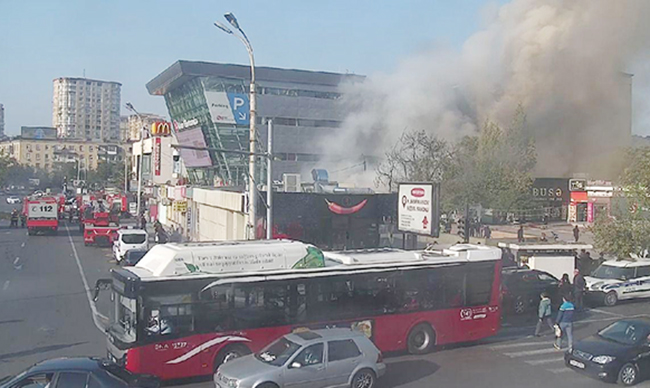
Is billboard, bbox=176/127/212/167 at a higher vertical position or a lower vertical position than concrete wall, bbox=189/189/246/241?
higher

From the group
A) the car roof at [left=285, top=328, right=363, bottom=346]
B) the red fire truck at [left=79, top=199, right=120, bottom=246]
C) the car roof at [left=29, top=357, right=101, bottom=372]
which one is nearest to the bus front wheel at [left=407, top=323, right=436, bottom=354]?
the car roof at [left=285, top=328, right=363, bottom=346]

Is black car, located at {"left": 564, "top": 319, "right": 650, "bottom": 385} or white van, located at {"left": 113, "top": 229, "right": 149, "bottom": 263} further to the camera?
white van, located at {"left": 113, "top": 229, "right": 149, "bottom": 263}

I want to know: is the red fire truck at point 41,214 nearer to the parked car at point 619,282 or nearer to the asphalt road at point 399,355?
the asphalt road at point 399,355

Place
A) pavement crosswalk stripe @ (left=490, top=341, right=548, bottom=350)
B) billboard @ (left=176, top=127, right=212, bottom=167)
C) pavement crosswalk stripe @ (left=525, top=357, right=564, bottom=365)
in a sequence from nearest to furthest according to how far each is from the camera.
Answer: pavement crosswalk stripe @ (left=525, top=357, right=564, bottom=365) < pavement crosswalk stripe @ (left=490, top=341, right=548, bottom=350) < billboard @ (left=176, top=127, right=212, bottom=167)

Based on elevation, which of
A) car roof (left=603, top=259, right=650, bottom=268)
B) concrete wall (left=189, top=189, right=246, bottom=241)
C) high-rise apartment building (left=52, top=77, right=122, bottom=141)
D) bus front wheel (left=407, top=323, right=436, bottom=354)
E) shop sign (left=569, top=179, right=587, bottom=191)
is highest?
high-rise apartment building (left=52, top=77, right=122, bottom=141)

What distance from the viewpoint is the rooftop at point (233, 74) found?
2494 inches

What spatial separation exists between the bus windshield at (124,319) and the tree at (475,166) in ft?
115

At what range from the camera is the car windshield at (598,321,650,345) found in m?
12.6

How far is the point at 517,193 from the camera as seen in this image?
186 ft

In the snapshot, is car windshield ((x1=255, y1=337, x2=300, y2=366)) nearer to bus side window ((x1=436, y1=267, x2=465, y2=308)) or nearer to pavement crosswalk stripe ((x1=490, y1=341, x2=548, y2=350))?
bus side window ((x1=436, y1=267, x2=465, y2=308))

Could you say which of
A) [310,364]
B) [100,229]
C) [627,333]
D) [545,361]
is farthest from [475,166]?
[310,364]

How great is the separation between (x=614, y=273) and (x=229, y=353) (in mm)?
14998

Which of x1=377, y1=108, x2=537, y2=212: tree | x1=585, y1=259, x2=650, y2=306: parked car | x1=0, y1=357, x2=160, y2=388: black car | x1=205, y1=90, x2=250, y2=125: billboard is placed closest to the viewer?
x1=0, y1=357, x2=160, y2=388: black car

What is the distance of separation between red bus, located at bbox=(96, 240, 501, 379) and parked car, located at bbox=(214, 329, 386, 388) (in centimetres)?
123
